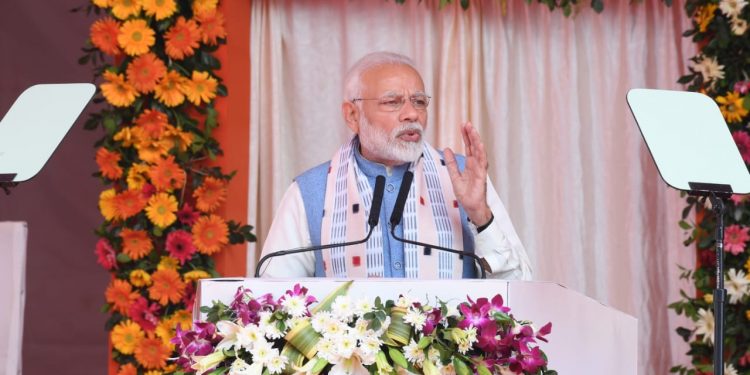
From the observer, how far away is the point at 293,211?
332cm

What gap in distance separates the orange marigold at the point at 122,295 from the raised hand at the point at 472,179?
181 cm

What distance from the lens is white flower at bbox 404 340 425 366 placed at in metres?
1.80

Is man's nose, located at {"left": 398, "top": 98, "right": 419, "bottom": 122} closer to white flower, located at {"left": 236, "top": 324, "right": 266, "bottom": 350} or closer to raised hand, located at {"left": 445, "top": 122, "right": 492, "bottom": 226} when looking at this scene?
raised hand, located at {"left": 445, "top": 122, "right": 492, "bottom": 226}

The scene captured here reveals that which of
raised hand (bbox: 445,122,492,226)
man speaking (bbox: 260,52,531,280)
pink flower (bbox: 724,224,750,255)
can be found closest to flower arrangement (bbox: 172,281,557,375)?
raised hand (bbox: 445,122,492,226)

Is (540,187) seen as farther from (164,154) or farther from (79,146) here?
(79,146)

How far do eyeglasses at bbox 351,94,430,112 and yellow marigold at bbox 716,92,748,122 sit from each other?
1.63m

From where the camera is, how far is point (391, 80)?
3.27 m

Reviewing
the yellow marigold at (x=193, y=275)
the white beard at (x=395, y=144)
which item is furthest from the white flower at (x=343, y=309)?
the yellow marigold at (x=193, y=275)

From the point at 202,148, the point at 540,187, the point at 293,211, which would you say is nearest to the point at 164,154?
the point at 202,148

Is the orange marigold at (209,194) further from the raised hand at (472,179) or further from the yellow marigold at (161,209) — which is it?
the raised hand at (472,179)

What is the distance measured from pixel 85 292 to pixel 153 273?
1.35 metres

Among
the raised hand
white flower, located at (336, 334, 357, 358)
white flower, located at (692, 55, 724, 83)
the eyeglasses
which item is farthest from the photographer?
white flower, located at (692, 55, 724, 83)

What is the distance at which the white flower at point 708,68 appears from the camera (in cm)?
428

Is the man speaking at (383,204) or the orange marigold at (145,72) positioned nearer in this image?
the man speaking at (383,204)
